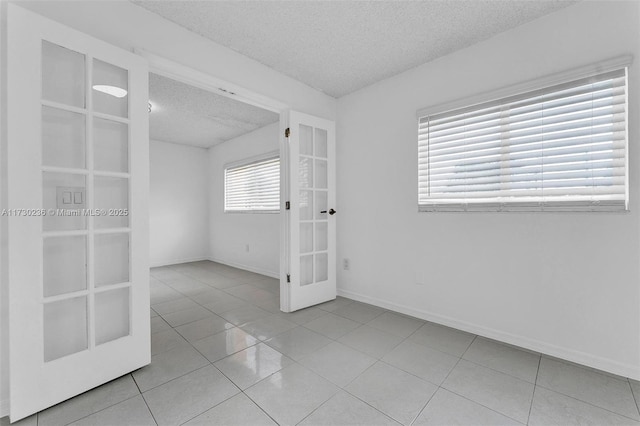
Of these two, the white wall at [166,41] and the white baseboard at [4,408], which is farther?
the white wall at [166,41]

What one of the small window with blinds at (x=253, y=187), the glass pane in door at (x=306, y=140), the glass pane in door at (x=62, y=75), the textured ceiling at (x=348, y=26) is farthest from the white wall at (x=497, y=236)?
the glass pane in door at (x=62, y=75)

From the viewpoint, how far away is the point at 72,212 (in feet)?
5.36

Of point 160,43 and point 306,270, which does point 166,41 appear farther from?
point 306,270

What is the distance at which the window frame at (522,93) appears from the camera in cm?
178

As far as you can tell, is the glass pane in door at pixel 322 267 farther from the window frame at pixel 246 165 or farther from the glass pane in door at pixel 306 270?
the window frame at pixel 246 165

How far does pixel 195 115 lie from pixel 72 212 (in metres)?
2.91

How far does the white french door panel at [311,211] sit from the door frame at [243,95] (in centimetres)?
6

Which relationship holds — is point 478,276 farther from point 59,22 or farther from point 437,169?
point 59,22

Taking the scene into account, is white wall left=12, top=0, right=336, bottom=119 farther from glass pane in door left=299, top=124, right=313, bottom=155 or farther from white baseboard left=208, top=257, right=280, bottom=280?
white baseboard left=208, top=257, right=280, bottom=280

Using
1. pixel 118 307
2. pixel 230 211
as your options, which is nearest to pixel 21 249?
pixel 118 307

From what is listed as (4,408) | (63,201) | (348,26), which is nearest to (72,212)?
(63,201)

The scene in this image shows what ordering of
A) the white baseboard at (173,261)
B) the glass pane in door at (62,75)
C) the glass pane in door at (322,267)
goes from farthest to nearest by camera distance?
the white baseboard at (173,261) < the glass pane in door at (322,267) < the glass pane in door at (62,75)

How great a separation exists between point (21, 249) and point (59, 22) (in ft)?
4.44

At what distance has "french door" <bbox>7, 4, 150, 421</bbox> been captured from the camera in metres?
1.42
